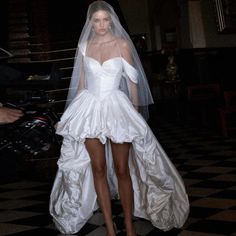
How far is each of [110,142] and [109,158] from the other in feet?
2.06

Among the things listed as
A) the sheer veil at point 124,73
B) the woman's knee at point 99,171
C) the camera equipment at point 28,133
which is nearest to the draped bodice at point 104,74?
the sheer veil at point 124,73

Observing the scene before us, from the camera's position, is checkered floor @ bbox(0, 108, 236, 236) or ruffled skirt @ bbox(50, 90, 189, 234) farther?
checkered floor @ bbox(0, 108, 236, 236)

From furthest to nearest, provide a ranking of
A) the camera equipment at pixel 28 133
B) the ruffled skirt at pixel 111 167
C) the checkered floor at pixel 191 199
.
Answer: the checkered floor at pixel 191 199 → the ruffled skirt at pixel 111 167 → the camera equipment at pixel 28 133

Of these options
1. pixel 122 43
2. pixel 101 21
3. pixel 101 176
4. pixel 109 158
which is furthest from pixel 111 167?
pixel 101 21

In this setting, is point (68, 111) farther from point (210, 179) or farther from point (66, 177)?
point (210, 179)

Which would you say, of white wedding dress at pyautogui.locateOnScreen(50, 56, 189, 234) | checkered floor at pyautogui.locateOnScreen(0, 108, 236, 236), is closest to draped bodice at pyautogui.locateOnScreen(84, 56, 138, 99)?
white wedding dress at pyautogui.locateOnScreen(50, 56, 189, 234)

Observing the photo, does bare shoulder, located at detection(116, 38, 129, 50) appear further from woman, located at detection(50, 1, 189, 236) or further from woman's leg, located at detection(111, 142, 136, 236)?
woman's leg, located at detection(111, 142, 136, 236)

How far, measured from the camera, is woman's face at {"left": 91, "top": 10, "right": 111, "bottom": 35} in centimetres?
366

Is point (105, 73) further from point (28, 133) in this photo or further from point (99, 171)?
point (28, 133)

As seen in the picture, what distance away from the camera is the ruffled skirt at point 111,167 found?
11.9 ft

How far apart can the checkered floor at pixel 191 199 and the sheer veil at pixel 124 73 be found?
3.20ft

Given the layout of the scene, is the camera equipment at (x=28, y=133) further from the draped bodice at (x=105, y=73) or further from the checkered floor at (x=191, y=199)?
the checkered floor at (x=191, y=199)

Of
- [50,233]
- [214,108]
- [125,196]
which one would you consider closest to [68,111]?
[125,196]

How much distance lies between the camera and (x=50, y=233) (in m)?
4.07
